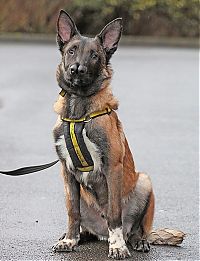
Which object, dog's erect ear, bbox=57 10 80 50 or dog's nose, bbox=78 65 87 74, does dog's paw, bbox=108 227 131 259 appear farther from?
dog's erect ear, bbox=57 10 80 50

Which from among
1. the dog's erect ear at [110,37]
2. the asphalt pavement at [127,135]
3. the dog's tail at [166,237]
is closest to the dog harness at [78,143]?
the dog's erect ear at [110,37]

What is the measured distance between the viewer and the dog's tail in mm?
6812

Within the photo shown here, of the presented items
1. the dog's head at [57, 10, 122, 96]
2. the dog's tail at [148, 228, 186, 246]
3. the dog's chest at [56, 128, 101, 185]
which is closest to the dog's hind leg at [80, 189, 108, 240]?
the dog's chest at [56, 128, 101, 185]

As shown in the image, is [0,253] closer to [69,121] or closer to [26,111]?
[69,121]

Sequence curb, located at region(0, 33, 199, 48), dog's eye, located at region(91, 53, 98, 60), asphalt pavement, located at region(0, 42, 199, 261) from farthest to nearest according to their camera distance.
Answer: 1. curb, located at region(0, 33, 199, 48)
2. asphalt pavement, located at region(0, 42, 199, 261)
3. dog's eye, located at region(91, 53, 98, 60)

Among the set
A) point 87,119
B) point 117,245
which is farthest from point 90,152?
point 117,245

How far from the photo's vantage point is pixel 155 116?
1466cm

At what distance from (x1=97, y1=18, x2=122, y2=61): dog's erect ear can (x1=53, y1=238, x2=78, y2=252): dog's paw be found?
1.44m

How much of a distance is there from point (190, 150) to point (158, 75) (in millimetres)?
10012

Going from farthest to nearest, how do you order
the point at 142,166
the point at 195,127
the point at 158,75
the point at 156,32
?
the point at 156,32 < the point at 158,75 < the point at 195,127 < the point at 142,166

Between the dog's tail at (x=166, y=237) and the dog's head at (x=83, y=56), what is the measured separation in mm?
1276

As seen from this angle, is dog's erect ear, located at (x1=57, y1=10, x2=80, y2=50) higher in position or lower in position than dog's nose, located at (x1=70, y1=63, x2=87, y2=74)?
higher

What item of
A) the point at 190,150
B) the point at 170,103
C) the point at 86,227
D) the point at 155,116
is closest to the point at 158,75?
the point at 170,103

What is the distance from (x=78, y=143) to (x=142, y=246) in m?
1.01
